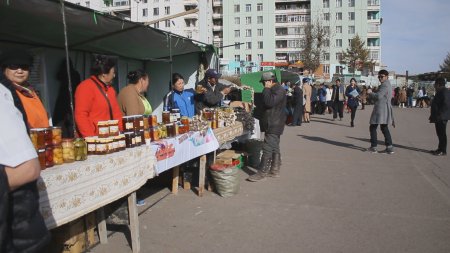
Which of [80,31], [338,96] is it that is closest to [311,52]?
[338,96]

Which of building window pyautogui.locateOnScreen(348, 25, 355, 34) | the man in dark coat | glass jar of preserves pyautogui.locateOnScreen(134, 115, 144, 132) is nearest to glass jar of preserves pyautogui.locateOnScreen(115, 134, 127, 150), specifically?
glass jar of preserves pyautogui.locateOnScreen(134, 115, 144, 132)

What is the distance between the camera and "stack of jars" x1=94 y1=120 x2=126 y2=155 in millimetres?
3375

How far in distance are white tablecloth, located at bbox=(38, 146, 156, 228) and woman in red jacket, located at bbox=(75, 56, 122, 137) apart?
683 mm

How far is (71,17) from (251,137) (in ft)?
14.9

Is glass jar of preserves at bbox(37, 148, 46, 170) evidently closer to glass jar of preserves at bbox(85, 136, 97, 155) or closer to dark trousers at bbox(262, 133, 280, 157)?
glass jar of preserves at bbox(85, 136, 97, 155)

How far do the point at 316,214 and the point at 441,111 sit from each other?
5.78m

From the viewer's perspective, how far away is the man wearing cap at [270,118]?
670 cm

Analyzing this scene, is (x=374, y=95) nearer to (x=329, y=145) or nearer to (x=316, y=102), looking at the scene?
(x=329, y=145)

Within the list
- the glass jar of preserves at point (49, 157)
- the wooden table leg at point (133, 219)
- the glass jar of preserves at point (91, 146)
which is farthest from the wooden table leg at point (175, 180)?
the glass jar of preserves at point (49, 157)

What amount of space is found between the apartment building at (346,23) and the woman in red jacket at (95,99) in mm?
73067

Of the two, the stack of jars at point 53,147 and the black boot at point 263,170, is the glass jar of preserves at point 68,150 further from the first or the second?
the black boot at point 263,170

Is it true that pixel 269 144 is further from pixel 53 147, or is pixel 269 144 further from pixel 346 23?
pixel 346 23

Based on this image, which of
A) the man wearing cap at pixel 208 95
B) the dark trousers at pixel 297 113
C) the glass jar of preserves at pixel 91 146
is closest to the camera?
the glass jar of preserves at pixel 91 146

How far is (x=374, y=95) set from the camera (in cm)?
916
